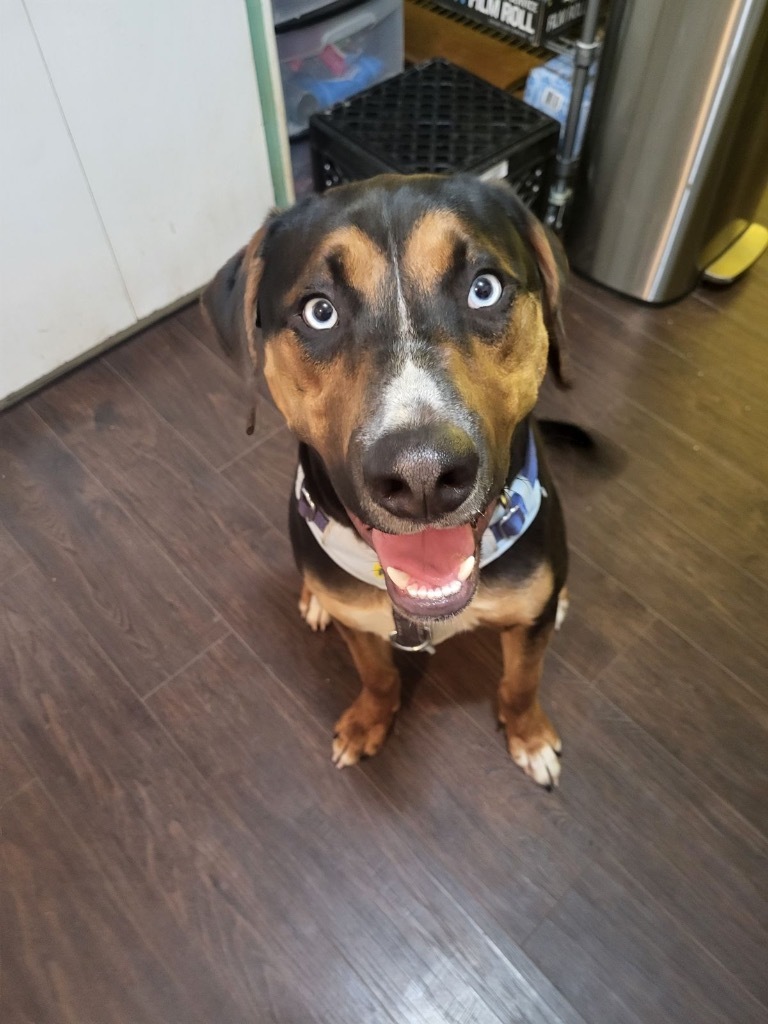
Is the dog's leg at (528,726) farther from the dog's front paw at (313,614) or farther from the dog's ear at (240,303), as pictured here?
the dog's ear at (240,303)

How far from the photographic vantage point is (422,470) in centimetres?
106

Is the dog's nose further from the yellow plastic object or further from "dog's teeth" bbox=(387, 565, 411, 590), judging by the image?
the yellow plastic object

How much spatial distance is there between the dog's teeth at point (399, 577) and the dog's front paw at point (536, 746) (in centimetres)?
75

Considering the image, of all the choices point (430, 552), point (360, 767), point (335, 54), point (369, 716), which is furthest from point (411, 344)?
point (335, 54)

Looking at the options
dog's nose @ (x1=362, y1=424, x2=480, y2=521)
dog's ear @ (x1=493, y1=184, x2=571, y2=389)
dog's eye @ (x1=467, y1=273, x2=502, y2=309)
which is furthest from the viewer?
dog's ear @ (x1=493, y1=184, x2=571, y2=389)

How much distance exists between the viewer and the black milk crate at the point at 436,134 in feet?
8.88

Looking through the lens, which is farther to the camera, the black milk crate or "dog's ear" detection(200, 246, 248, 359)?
the black milk crate

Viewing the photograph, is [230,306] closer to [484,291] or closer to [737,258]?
[484,291]

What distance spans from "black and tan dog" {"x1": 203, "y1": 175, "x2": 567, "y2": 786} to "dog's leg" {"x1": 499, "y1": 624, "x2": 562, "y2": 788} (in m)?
0.16

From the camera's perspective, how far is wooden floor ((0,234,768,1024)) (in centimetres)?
177

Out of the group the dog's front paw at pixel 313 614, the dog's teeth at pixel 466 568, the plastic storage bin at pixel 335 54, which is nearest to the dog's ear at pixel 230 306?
the dog's teeth at pixel 466 568

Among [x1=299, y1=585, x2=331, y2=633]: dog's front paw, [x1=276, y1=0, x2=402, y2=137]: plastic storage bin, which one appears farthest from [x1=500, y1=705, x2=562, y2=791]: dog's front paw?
[x1=276, y1=0, x2=402, y2=137]: plastic storage bin

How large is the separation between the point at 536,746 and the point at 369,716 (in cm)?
42

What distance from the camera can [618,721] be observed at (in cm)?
204
